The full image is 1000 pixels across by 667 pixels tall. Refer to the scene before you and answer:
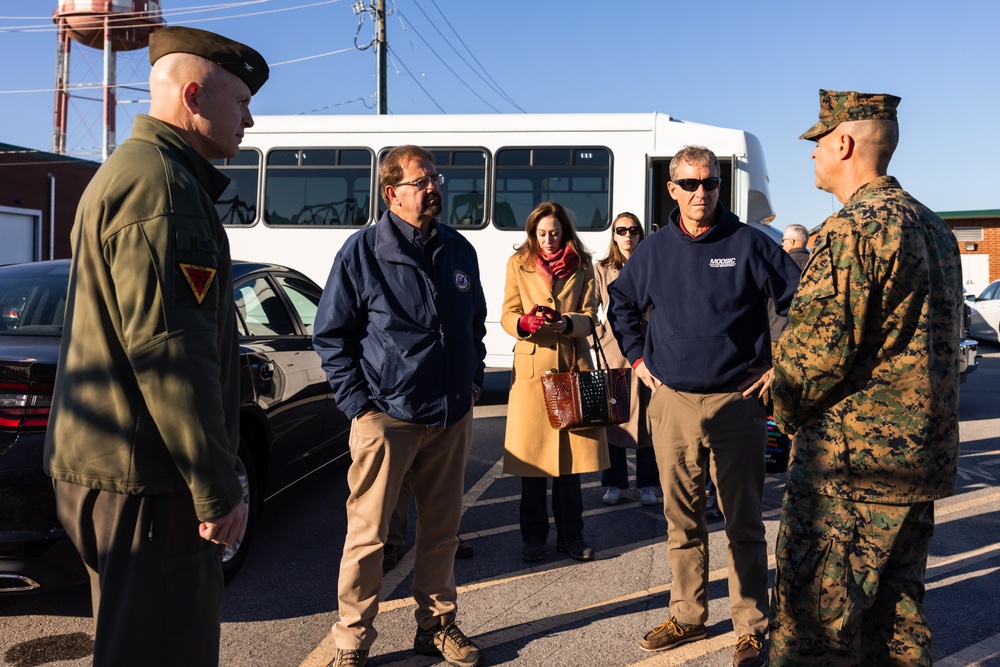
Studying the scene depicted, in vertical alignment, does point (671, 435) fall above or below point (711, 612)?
above

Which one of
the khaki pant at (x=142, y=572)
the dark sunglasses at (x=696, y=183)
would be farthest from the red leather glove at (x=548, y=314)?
the khaki pant at (x=142, y=572)

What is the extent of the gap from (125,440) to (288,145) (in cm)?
935

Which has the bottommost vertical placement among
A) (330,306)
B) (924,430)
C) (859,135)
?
(924,430)

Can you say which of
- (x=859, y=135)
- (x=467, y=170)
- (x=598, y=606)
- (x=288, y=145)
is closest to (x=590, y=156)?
(x=467, y=170)

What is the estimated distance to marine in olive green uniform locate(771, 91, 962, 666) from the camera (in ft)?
7.77

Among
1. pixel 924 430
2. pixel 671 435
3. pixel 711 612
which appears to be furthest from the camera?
pixel 711 612

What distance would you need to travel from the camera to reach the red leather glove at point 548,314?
4.58m

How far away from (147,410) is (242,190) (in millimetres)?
9563

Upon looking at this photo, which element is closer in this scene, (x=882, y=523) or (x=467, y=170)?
(x=882, y=523)

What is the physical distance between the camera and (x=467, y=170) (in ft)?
34.2

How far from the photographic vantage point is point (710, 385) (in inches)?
136

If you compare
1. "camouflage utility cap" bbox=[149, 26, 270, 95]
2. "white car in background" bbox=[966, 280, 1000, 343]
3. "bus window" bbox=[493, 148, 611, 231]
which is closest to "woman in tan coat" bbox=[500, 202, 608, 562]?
"camouflage utility cap" bbox=[149, 26, 270, 95]

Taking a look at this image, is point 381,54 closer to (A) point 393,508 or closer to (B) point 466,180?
(B) point 466,180

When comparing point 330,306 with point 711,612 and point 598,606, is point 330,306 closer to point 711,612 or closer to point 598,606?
point 598,606
